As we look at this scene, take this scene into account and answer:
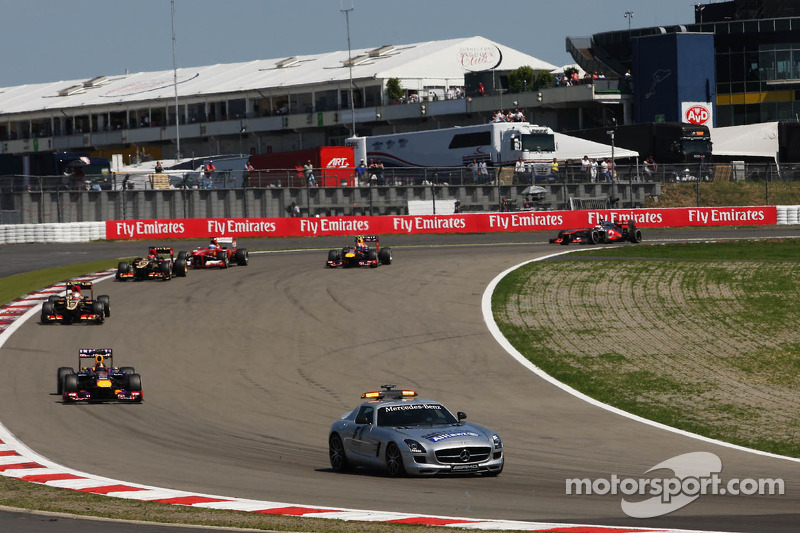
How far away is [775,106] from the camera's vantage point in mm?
85875

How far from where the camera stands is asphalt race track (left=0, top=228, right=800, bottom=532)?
14.0 m

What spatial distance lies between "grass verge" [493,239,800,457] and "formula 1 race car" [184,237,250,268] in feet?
34.1

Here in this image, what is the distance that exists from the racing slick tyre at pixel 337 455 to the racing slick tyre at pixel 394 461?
2.66 feet

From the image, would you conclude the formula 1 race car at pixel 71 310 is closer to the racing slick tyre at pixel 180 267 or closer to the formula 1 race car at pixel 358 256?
the racing slick tyre at pixel 180 267

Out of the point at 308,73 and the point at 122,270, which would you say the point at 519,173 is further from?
the point at 308,73

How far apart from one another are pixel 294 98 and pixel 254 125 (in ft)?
14.2

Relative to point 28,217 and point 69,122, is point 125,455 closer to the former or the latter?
point 28,217

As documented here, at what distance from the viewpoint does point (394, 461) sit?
15.7 meters

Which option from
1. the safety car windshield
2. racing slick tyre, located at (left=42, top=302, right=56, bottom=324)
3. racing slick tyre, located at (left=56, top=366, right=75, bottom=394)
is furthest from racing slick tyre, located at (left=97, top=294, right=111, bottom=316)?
the safety car windshield

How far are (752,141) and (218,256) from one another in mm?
49375

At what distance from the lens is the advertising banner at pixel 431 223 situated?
57156mm

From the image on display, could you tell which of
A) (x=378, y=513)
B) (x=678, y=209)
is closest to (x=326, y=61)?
(x=678, y=209)

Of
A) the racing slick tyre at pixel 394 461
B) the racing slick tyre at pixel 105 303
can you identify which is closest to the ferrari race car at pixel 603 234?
the racing slick tyre at pixel 105 303

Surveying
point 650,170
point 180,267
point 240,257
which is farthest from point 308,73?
point 180,267
